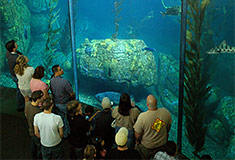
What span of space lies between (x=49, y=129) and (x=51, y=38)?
482 centimetres

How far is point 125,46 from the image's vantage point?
7.52m

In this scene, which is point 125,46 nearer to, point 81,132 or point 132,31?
point 132,31

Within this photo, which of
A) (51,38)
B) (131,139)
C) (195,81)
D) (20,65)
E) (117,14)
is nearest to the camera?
(131,139)

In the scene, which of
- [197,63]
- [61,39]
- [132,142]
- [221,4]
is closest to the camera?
[132,142]


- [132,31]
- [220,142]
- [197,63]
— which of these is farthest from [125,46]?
[220,142]

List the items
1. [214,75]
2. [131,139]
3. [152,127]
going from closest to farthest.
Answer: [152,127] → [131,139] → [214,75]

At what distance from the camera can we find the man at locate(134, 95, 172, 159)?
10.2ft

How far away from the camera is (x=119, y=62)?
7324 mm

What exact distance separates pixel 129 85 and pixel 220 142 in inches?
152

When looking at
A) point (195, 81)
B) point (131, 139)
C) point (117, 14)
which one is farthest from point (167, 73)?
→ point (131, 139)

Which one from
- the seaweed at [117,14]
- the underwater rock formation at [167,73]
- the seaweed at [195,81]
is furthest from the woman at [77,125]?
the seaweed at [117,14]

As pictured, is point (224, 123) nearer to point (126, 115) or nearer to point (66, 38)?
point (126, 115)

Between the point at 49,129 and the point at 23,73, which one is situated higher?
the point at 23,73

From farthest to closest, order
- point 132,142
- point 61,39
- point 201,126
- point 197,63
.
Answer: point 61,39
point 201,126
point 197,63
point 132,142
